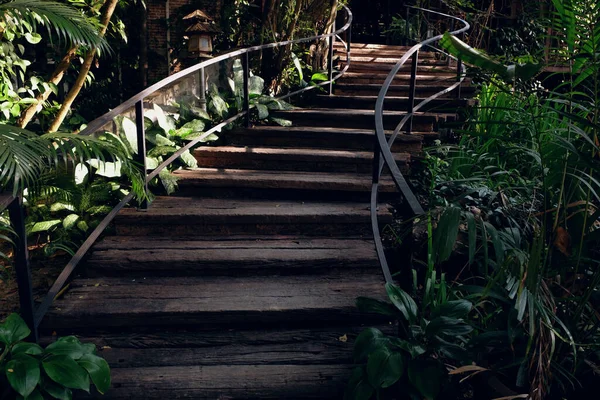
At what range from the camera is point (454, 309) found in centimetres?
212

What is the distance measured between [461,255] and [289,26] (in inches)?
140

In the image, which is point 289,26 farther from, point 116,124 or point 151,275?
point 151,275

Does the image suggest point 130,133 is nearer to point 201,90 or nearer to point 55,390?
point 201,90

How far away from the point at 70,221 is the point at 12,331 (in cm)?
126

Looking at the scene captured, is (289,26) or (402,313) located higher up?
(289,26)

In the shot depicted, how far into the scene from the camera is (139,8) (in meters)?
8.92

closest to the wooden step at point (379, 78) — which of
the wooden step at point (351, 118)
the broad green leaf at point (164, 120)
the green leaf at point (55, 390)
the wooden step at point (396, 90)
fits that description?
the wooden step at point (396, 90)

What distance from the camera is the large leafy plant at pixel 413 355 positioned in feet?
6.72

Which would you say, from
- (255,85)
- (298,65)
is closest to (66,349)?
(255,85)

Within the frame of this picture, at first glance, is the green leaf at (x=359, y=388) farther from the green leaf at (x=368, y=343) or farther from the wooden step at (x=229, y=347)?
the wooden step at (x=229, y=347)

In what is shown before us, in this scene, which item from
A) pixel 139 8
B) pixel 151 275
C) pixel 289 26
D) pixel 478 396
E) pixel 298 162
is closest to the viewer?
pixel 478 396

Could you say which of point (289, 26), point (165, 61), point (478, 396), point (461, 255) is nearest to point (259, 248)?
point (461, 255)

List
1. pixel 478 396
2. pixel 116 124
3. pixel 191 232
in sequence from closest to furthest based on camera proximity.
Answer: pixel 478 396 < pixel 191 232 < pixel 116 124

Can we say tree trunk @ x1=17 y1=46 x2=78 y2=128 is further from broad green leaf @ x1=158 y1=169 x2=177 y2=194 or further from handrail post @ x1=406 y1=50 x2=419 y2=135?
handrail post @ x1=406 y1=50 x2=419 y2=135
